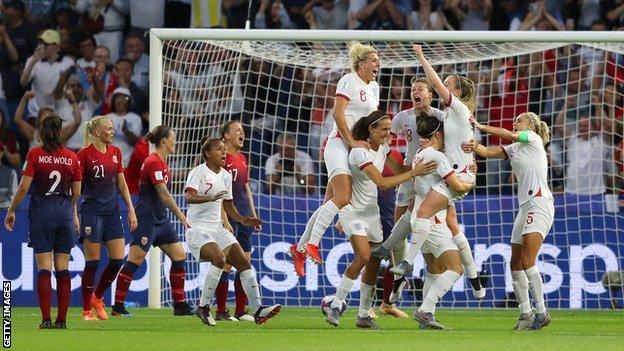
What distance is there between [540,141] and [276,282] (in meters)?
5.59

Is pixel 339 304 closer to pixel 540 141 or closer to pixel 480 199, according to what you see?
pixel 540 141

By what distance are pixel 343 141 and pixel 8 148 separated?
28.6ft

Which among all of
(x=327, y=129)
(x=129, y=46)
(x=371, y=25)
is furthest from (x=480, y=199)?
(x=129, y=46)

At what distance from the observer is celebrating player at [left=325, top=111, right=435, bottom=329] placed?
1312 centimetres

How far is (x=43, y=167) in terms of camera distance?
13.2 metres

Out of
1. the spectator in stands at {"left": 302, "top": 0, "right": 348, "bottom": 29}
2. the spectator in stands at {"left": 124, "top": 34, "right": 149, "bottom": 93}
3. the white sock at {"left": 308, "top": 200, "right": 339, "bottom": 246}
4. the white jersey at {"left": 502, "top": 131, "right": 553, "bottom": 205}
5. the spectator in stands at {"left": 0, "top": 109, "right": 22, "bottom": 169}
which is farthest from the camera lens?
the spectator in stands at {"left": 302, "top": 0, "right": 348, "bottom": 29}

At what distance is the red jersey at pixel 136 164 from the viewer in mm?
16812

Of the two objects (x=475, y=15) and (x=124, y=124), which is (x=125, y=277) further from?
(x=475, y=15)

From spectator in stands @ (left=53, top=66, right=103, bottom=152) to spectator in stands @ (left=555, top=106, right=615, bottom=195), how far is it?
698 centimetres

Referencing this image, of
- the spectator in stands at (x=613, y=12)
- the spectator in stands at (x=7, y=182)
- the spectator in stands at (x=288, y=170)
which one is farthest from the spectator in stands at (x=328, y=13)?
the spectator in stands at (x=7, y=182)

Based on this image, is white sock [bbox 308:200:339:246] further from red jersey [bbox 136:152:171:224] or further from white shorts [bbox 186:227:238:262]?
red jersey [bbox 136:152:171:224]

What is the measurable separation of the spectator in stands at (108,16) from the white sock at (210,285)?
9065 millimetres

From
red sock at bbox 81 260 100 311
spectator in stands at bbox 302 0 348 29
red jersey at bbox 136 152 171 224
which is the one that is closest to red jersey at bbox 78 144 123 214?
red jersey at bbox 136 152 171 224

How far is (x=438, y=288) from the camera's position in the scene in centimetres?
1306
